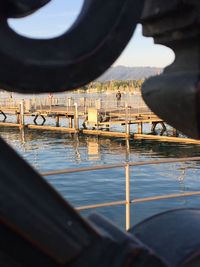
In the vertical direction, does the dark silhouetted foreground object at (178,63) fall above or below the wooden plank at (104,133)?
above

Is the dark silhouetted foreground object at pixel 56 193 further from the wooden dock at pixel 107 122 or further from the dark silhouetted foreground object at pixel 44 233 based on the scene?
the wooden dock at pixel 107 122

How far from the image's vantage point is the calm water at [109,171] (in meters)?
14.0

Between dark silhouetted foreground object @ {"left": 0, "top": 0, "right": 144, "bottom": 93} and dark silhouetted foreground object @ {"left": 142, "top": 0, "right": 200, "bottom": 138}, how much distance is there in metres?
0.13

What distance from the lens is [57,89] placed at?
1043mm

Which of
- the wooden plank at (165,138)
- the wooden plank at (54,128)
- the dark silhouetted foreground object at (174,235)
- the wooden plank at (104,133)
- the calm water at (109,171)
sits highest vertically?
the dark silhouetted foreground object at (174,235)

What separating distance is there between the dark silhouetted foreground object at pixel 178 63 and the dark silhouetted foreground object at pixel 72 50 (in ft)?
0.43

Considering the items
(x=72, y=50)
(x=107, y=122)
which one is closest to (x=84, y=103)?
(x=107, y=122)

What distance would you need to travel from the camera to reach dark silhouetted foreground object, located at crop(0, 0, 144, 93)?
0.98 m

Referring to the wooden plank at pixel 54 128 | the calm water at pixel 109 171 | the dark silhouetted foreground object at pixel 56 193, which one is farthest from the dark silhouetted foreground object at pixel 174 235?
the wooden plank at pixel 54 128

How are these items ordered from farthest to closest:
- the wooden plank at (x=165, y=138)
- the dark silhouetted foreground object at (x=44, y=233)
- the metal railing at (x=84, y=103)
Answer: the metal railing at (x=84, y=103) → the wooden plank at (x=165, y=138) → the dark silhouetted foreground object at (x=44, y=233)

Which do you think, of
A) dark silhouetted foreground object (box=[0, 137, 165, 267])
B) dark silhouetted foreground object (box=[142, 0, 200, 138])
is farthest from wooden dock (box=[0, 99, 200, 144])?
dark silhouetted foreground object (box=[0, 137, 165, 267])

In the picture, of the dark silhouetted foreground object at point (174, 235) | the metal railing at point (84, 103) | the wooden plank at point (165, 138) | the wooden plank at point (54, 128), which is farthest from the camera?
the metal railing at point (84, 103)

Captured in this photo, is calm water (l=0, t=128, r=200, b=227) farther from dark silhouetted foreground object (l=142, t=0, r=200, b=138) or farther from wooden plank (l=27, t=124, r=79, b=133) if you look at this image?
dark silhouetted foreground object (l=142, t=0, r=200, b=138)

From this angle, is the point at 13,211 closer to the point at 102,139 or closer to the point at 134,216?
the point at 134,216
